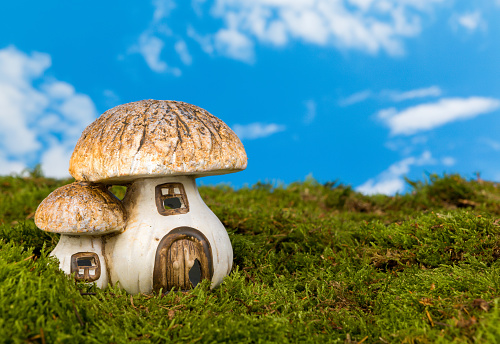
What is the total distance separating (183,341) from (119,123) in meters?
1.94

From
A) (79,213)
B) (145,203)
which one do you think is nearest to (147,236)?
(145,203)

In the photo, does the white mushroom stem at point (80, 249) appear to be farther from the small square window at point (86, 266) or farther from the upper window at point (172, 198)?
the upper window at point (172, 198)

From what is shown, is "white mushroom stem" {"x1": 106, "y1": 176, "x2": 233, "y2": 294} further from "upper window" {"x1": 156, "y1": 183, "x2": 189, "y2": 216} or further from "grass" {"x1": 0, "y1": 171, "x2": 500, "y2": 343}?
"grass" {"x1": 0, "y1": 171, "x2": 500, "y2": 343}

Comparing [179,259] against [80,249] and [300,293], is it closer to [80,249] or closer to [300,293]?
[80,249]

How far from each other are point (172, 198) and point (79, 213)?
85 centimetres

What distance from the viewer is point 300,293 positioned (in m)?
3.73

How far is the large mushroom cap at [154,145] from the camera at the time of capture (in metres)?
3.35

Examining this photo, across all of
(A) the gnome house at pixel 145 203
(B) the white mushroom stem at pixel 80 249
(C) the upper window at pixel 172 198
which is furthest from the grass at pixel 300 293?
(C) the upper window at pixel 172 198

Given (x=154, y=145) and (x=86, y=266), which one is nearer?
(x=154, y=145)

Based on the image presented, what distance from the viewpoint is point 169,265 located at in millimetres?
3652

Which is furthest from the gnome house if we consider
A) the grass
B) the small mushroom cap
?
the grass

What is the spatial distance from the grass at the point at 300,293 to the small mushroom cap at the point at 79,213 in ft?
0.97

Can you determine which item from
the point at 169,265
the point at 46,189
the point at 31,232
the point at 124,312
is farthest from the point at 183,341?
the point at 46,189

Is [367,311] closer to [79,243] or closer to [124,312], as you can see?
[124,312]
